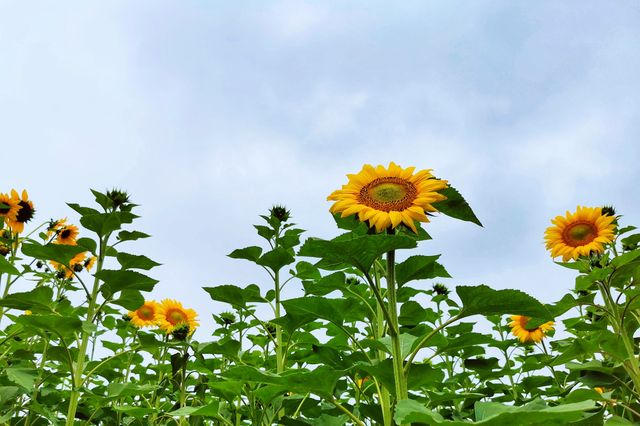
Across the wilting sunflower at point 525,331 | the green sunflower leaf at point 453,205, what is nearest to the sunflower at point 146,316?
the wilting sunflower at point 525,331

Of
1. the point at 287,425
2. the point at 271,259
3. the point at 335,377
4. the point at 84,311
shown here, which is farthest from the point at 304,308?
the point at 84,311

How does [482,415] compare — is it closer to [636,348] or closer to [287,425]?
[287,425]

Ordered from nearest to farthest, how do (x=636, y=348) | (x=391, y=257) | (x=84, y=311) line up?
(x=391, y=257) < (x=636, y=348) < (x=84, y=311)

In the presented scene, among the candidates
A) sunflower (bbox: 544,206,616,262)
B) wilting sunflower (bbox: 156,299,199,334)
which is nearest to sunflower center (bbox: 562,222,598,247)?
sunflower (bbox: 544,206,616,262)

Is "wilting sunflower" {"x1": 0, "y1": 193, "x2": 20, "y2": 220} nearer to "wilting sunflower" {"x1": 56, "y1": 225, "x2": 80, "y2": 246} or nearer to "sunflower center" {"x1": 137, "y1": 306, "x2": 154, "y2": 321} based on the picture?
"wilting sunflower" {"x1": 56, "y1": 225, "x2": 80, "y2": 246}

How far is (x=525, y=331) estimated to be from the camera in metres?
4.82

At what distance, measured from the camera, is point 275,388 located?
214cm

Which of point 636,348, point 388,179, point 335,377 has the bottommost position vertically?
point 335,377

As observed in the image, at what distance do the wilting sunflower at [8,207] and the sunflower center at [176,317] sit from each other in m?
1.39

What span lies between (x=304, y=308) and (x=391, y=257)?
15.6 inches

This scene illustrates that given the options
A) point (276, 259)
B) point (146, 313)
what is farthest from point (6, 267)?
point (146, 313)

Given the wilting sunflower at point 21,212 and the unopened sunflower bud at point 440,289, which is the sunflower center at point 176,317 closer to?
the wilting sunflower at point 21,212

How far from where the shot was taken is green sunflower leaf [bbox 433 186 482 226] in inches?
72.4

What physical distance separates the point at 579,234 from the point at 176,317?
3119mm
